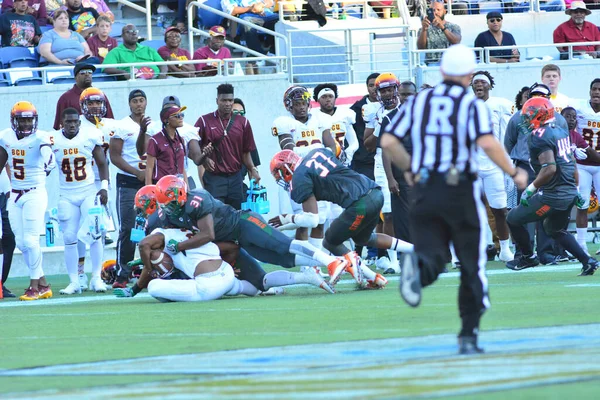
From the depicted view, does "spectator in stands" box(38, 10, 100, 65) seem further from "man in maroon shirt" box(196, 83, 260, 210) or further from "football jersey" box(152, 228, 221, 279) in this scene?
"football jersey" box(152, 228, 221, 279)

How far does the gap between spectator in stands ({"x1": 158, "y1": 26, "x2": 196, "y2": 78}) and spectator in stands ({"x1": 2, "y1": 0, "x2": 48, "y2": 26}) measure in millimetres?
1860

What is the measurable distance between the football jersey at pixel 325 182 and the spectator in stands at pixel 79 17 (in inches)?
318

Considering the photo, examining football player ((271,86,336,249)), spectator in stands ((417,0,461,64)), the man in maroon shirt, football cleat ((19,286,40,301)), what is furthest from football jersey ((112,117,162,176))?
spectator in stands ((417,0,461,64))

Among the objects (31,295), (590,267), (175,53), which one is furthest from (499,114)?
(31,295)

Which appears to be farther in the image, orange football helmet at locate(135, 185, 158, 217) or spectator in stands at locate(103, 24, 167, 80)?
spectator in stands at locate(103, 24, 167, 80)

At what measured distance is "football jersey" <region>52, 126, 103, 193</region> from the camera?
12492 millimetres

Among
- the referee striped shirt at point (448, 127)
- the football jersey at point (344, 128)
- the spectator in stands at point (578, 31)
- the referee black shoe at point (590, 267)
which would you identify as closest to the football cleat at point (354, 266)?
the referee black shoe at point (590, 267)

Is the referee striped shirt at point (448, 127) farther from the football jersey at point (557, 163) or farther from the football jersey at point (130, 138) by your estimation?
the football jersey at point (130, 138)

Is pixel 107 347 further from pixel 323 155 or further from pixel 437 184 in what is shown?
pixel 323 155

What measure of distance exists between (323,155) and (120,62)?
22.1 ft

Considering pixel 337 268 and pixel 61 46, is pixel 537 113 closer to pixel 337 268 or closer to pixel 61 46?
pixel 337 268

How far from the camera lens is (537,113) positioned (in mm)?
11570

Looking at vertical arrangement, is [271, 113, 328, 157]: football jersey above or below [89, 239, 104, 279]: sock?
above

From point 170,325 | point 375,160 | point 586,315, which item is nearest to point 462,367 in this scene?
point 586,315
